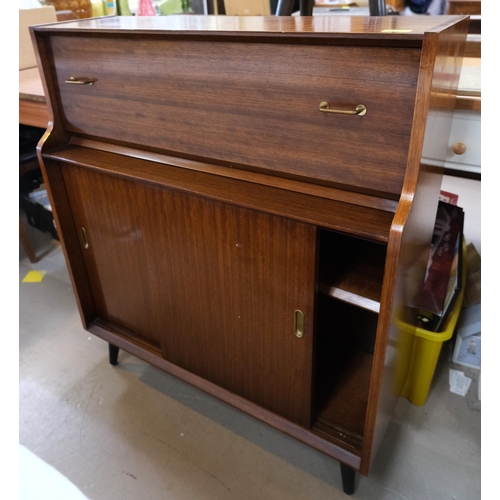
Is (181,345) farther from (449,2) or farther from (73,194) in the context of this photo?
(449,2)

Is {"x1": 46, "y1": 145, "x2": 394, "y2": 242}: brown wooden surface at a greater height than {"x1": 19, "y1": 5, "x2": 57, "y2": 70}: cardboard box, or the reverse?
{"x1": 19, "y1": 5, "x2": 57, "y2": 70}: cardboard box

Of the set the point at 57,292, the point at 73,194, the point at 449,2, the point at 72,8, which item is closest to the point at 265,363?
the point at 73,194

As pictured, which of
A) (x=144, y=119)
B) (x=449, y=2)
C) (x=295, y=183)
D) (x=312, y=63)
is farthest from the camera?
(x=449, y=2)

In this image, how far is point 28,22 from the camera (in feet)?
5.87

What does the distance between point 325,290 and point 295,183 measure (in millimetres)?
208

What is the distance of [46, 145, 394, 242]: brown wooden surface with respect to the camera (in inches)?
28.9

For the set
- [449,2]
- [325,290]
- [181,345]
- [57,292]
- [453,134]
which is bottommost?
[57,292]

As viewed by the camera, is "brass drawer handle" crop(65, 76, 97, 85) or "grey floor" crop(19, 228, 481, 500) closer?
"brass drawer handle" crop(65, 76, 97, 85)

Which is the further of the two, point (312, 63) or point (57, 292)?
point (57, 292)

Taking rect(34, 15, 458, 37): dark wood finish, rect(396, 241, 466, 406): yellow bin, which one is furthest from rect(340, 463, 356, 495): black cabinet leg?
rect(34, 15, 458, 37): dark wood finish

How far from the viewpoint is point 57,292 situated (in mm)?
1864

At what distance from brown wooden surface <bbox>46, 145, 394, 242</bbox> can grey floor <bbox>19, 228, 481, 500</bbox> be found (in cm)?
72

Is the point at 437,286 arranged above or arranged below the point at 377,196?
below

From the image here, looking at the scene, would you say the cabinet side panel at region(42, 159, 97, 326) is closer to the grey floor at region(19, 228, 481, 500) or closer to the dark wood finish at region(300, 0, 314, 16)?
the grey floor at region(19, 228, 481, 500)
